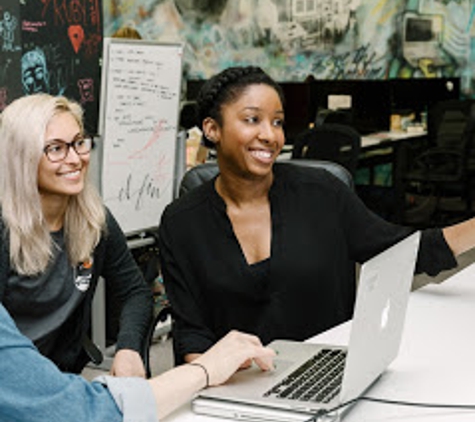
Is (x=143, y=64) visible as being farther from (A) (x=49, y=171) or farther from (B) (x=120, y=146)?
(A) (x=49, y=171)

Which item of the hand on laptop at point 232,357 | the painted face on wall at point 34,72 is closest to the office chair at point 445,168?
the painted face on wall at point 34,72

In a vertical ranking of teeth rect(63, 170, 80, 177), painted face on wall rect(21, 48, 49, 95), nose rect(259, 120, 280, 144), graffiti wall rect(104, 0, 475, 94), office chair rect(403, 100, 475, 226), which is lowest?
office chair rect(403, 100, 475, 226)

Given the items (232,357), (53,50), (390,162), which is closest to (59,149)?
(232,357)

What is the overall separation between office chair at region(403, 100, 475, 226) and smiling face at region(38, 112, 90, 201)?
4323mm

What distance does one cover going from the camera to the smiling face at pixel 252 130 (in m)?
1.99

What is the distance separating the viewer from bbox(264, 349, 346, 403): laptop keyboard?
1347 millimetres

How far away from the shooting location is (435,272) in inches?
79.0

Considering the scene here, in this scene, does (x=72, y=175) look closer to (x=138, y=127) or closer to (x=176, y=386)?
(x=176, y=386)

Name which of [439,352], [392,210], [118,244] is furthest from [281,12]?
[439,352]

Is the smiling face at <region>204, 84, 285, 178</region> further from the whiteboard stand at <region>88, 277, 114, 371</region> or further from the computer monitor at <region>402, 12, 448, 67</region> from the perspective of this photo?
the computer monitor at <region>402, 12, 448, 67</region>

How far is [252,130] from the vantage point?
6.56 ft

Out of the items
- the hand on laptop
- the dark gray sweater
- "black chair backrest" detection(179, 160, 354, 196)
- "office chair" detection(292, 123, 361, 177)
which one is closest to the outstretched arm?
the hand on laptop

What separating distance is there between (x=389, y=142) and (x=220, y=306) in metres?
4.23

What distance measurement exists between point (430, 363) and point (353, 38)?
5595 mm
